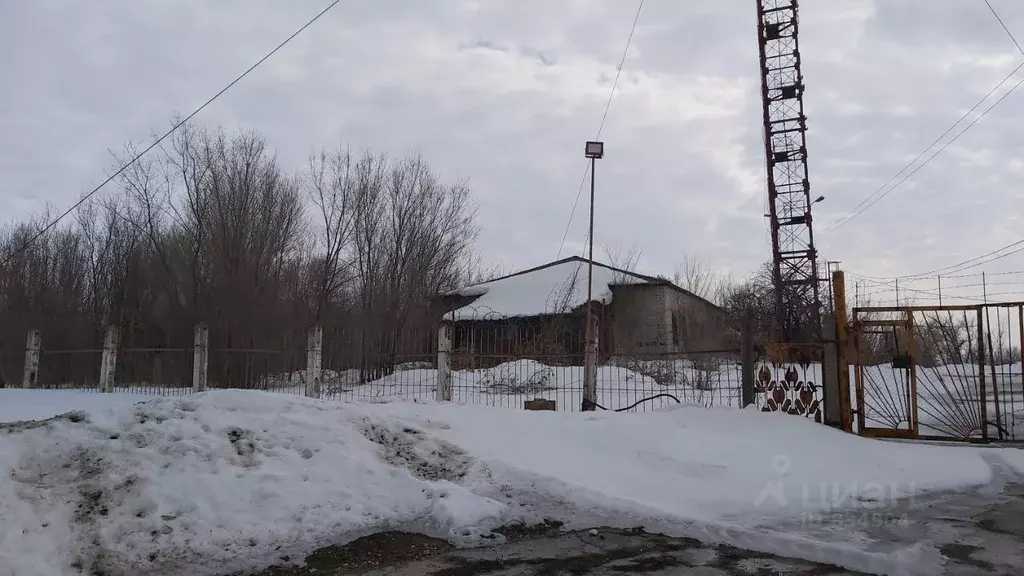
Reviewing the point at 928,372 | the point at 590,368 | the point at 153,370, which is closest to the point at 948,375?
the point at 928,372

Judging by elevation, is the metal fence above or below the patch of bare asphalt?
above

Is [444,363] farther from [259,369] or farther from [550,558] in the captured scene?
[550,558]

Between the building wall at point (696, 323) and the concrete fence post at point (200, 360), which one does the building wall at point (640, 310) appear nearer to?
the building wall at point (696, 323)

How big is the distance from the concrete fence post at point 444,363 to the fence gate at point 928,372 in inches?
259

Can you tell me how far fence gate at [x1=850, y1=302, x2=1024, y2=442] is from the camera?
948cm

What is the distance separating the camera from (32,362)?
17.5 metres

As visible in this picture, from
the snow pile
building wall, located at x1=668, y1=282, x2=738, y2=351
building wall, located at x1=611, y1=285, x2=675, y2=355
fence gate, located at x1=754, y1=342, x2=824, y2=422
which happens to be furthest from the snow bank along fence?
building wall, located at x1=611, y1=285, x2=675, y2=355

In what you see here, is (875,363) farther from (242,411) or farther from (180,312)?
(180,312)

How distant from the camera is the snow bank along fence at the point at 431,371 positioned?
1054 cm

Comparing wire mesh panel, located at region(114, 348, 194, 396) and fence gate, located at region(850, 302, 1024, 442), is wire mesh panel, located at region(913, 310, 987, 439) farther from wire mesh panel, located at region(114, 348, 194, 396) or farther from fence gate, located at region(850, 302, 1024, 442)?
wire mesh panel, located at region(114, 348, 194, 396)

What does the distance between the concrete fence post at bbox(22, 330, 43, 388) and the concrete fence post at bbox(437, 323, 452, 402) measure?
12.6 metres

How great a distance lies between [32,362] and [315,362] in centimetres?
1054

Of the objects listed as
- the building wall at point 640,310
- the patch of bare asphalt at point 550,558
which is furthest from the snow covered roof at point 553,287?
the patch of bare asphalt at point 550,558

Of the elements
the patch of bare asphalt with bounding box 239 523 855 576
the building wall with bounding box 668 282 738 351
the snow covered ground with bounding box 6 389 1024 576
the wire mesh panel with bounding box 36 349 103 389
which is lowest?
the patch of bare asphalt with bounding box 239 523 855 576
